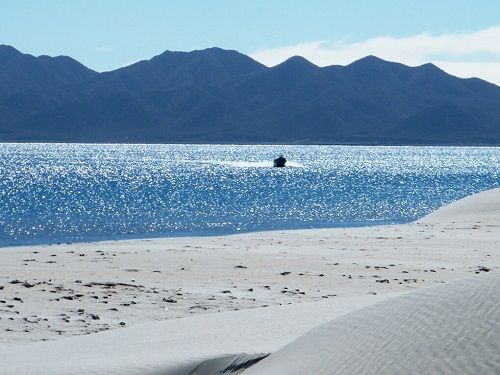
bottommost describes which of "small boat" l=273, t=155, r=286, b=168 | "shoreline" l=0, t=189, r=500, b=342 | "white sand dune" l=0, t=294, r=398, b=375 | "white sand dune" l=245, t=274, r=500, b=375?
"small boat" l=273, t=155, r=286, b=168

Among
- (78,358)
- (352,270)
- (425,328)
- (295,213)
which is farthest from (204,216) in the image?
(425,328)

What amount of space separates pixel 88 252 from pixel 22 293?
8.18 meters

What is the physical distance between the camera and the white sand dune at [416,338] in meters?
3.72

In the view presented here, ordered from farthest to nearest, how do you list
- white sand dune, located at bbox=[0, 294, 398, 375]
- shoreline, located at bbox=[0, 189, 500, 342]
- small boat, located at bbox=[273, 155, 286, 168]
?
small boat, located at bbox=[273, 155, 286, 168] < shoreline, located at bbox=[0, 189, 500, 342] < white sand dune, located at bbox=[0, 294, 398, 375]

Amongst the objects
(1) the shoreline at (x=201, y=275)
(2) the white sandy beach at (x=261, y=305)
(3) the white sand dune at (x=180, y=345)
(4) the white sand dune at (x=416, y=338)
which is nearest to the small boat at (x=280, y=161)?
(2) the white sandy beach at (x=261, y=305)

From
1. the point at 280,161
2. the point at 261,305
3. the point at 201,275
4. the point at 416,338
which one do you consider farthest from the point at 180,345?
the point at 280,161

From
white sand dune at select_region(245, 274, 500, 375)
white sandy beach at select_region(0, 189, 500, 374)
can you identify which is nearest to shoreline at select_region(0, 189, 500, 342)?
white sandy beach at select_region(0, 189, 500, 374)

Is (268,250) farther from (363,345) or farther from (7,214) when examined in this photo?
(7,214)

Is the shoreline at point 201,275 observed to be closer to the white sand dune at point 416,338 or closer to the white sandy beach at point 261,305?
the white sandy beach at point 261,305

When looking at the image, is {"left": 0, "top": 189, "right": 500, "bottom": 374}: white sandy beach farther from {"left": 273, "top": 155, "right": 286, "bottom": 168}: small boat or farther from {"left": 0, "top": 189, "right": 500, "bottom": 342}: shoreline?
{"left": 273, "top": 155, "right": 286, "bottom": 168}: small boat

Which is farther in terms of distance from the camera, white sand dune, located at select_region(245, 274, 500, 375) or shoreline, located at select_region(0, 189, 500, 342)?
shoreline, located at select_region(0, 189, 500, 342)

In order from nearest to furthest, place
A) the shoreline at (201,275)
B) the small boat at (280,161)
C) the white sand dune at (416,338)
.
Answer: the white sand dune at (416,338) < the shoreline at (201,275) < the small boat at (280,161)

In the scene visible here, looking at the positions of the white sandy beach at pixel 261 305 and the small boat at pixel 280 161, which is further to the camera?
the small boat at pixel 280 161

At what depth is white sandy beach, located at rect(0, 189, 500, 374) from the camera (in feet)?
13.8
